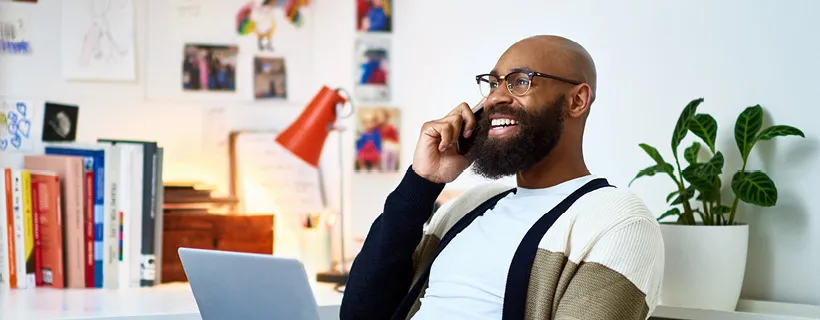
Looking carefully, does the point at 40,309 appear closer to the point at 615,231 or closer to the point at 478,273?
the point at 478,273

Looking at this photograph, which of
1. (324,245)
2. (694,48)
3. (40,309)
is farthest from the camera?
(324,245)

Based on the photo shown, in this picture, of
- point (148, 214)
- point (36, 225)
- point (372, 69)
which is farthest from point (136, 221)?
point (372, 69)

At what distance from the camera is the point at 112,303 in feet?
7.20

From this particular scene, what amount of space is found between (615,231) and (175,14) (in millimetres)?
1832

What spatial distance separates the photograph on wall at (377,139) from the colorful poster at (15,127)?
3.11 ft

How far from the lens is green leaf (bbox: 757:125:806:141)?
1.66 meters

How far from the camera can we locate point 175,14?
2.84m

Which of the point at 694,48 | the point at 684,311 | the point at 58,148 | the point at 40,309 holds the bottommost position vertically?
the point at 40,309

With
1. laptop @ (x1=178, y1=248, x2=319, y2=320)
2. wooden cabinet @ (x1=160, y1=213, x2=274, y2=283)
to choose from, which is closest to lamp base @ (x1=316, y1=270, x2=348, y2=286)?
A: wooden cabinet @ (x1=160, y1=213, x2=274, y2=283)

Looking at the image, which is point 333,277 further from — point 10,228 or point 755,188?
point 755,188

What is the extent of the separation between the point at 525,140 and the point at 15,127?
5.48 ft

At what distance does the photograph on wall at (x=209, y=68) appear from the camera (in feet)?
9.34

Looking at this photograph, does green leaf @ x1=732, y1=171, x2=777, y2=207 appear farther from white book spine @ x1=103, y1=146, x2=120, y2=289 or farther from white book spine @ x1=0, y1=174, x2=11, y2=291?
white book spine @ x1=0, y1=174, x2=11, y2=291

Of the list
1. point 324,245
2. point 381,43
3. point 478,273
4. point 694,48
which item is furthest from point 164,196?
point 694,48
